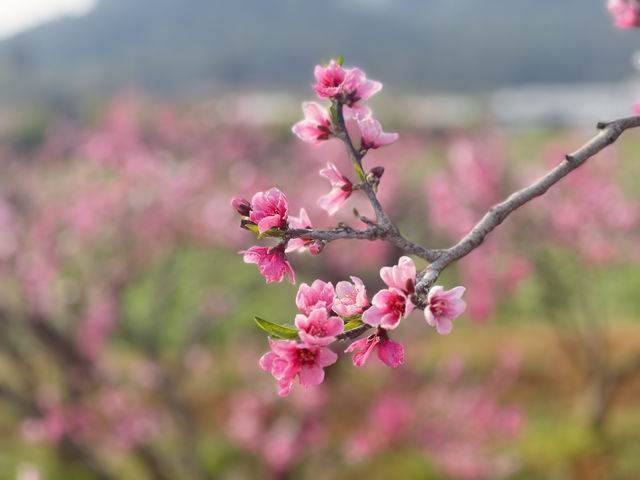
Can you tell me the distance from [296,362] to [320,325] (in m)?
0.10

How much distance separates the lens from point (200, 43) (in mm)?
129875

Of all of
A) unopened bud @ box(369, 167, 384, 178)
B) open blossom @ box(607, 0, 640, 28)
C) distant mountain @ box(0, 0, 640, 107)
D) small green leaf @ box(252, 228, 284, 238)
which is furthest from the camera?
distant mountain @ box(0, 0, 640, 107)

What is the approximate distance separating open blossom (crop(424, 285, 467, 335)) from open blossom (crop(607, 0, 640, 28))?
4.24 feet

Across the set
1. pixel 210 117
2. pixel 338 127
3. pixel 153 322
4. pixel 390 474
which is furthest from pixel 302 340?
pixel 210 117

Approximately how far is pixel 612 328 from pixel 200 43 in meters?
131

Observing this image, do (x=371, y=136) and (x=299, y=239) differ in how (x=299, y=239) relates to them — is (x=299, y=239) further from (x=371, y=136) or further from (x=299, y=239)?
(x=371, y=136)

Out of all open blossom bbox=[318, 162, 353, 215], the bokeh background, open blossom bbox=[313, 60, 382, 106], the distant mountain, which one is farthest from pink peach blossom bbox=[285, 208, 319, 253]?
the distant mountain

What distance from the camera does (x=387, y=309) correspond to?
1.18 m

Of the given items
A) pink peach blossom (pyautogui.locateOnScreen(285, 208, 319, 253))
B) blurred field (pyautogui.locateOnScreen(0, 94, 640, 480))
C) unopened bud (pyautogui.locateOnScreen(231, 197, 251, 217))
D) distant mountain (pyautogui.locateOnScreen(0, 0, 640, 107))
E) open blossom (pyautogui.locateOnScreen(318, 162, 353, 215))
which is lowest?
pink peach blossom (pyautogui.locateOnScreen(285, 208, 319, 253))

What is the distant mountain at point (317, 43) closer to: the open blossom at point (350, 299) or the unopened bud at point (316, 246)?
the unopened bud at point (316, 246)

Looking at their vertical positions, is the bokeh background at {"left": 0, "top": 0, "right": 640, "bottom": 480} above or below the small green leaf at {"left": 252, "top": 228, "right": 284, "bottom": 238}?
above

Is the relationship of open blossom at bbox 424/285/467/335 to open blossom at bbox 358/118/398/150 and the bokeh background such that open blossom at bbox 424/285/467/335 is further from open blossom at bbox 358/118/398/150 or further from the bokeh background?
the bokeh background

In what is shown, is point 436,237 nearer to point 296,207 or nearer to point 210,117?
point 296,207

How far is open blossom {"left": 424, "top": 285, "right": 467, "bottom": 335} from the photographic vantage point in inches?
Result: 45.5
